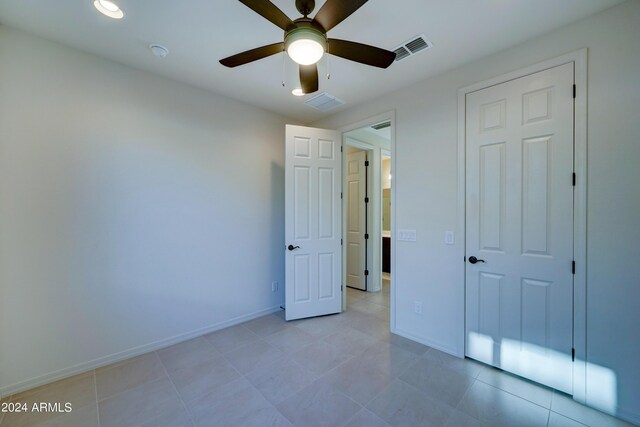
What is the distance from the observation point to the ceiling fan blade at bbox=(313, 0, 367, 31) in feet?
3.87

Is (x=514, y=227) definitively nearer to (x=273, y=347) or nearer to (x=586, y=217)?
(x=586, y=217)

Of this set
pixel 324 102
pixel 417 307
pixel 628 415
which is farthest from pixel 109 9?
pixel 628 415

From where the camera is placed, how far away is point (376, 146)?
435cm

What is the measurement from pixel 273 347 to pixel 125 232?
1803 mm

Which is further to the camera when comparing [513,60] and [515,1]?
[513,60]

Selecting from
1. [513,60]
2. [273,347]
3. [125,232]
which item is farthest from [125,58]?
[513,60]

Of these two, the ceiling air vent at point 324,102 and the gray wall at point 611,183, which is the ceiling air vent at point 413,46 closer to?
the gray wall at point 611,183

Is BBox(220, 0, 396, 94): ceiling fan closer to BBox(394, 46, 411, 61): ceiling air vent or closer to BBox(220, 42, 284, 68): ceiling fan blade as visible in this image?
BBox(220, 42, 284, 68): ceiling fan blade

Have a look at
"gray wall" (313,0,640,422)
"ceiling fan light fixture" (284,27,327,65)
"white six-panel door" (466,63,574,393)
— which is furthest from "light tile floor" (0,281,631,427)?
"ceiling fan light fixture" (284,27,327,65)

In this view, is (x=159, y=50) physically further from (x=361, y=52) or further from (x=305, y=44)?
(x=361, y=52)

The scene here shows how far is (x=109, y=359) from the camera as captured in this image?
226cm

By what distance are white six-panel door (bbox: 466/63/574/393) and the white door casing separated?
2216 mm

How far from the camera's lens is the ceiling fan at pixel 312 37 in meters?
1.22

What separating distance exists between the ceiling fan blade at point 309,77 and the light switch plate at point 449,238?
180 centimetres
